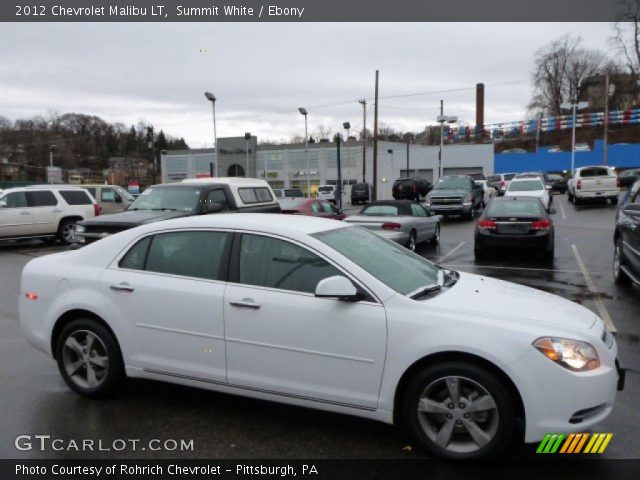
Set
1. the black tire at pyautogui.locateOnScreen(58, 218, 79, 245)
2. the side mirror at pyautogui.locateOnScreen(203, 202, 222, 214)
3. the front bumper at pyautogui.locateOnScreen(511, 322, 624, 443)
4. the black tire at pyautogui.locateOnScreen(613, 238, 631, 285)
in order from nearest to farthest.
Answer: the front bumper at pyautogui.locateOnScreen(511, 322, 624, 443)
the black tire at pyautogui.locateOnScreen(613, 238, 631, 285)
the side mirror at pyautogui.locateOnScreen(203, 202, 222, 214)
the black tire at pyautogui.locateOnScreen(58, 218, 79, 245)

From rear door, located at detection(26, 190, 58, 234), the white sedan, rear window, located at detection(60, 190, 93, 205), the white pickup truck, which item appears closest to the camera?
rear door, located at detection(26, 190, 58, 234)

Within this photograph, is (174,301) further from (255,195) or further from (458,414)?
(255,195)

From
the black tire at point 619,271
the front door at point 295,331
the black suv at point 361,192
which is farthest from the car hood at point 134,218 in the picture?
the black suv at point 361,192

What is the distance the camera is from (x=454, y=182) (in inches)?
979

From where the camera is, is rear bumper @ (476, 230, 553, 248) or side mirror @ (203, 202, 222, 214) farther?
rear bumper @ (476, 230, 553, 248)

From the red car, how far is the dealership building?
39021mm

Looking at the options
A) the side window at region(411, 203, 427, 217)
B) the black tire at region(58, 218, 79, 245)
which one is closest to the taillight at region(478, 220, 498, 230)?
the side window at region(411, 203, 427, 217)

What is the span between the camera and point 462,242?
55.1 feet

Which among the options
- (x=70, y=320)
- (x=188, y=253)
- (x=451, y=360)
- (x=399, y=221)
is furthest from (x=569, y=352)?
(x=399, y=221)

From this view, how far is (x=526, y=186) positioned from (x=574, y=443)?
21610 millimetres

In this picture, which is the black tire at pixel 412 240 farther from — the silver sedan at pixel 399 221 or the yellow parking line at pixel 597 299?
the yellow parking line at pixel 597 299

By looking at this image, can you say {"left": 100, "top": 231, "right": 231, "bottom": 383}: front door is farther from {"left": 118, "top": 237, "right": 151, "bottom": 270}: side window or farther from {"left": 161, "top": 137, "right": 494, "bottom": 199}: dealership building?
{"left": 161, "top": 137, "right": 494, "bottom": 199}: dealership building

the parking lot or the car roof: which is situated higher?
the car roof

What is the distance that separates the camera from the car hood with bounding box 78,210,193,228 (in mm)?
10312
